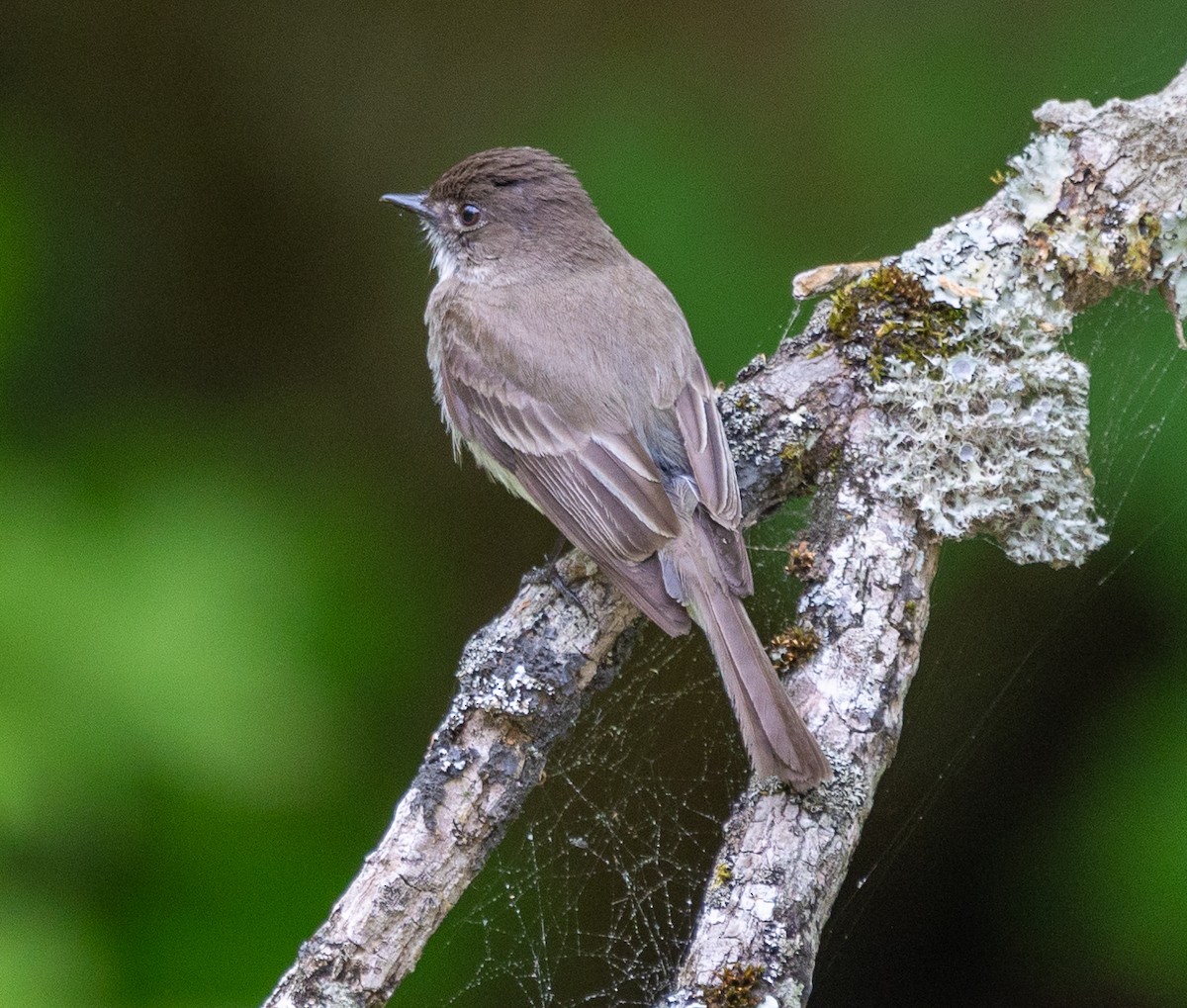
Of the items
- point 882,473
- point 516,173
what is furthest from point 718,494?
point 516,173

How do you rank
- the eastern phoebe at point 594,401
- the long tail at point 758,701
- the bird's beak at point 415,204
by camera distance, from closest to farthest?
the long tail at point 758,701
the eastern phoebe at point 594,401
the bird's beak at point 415,204

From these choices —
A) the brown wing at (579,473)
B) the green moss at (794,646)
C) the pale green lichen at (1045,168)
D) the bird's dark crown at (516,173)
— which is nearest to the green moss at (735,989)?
the green moss at (794,646)

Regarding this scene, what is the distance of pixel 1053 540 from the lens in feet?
9.37

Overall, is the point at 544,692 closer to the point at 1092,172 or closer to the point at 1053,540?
the point at 1053,540

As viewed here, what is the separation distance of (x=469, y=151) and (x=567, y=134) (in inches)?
21.2

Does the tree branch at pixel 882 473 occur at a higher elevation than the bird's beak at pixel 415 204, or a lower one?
lower

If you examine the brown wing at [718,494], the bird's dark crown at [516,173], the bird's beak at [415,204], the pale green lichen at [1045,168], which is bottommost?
the brown wing at [718,494]

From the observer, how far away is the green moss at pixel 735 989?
2129 mm

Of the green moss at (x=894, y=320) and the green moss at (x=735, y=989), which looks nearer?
the green moss at (x=735, y=989)

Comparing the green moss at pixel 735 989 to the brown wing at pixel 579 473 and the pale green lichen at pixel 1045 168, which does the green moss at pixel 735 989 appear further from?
the pale green lichen at pixel 1045 168

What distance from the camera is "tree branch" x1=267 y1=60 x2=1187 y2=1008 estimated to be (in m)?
2.37

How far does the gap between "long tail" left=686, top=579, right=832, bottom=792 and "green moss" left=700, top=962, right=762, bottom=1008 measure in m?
0.33

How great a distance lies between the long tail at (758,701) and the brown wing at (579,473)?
8 centimetres

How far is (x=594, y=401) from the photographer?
3301 mm
